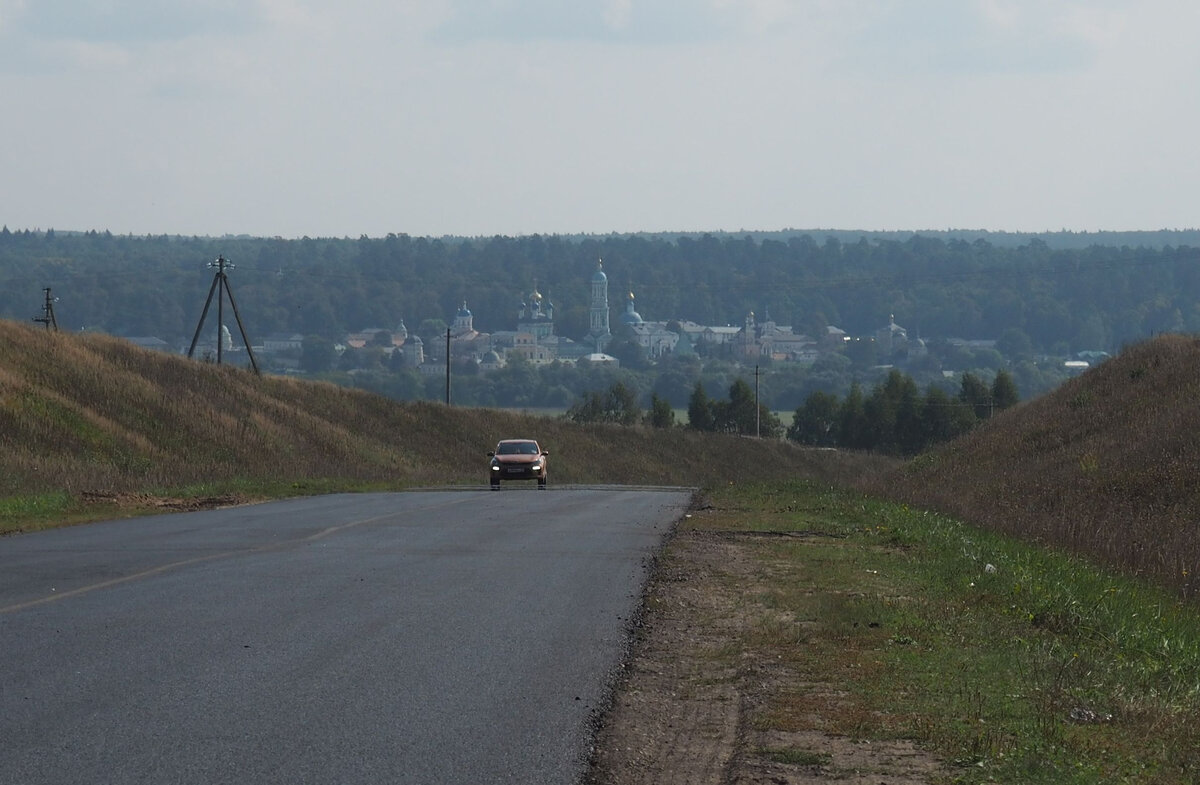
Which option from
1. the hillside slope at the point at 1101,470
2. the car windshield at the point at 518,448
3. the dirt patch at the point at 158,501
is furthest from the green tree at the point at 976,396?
the dirt patch at the point at 158,501

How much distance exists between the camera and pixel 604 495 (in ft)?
113

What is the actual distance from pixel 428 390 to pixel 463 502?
128 metres

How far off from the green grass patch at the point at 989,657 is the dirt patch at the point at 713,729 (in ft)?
0.55

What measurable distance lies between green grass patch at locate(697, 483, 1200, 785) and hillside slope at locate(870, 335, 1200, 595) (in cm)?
263

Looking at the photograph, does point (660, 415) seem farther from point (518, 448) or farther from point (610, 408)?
point (518, 448)

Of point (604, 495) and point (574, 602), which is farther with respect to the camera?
point (604, 495)

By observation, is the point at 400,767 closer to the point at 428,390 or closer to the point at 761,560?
the point at 761,560

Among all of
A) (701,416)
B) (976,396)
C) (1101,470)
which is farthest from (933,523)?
(701,416)

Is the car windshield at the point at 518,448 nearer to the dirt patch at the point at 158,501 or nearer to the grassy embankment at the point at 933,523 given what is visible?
the grassy embankment at the point at 933,523

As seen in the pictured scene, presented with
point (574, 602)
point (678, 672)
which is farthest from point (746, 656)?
point (574, 602)

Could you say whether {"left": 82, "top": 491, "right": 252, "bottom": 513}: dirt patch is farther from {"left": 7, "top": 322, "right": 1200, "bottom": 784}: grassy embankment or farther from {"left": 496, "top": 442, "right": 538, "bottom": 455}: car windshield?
{"left": 496, "top": 442, "right": 538, "bottom": 455}: car windshield

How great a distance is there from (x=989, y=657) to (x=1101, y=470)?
71.4 feet

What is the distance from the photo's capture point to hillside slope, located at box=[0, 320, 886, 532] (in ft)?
131

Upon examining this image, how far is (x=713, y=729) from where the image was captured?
8.25 m
